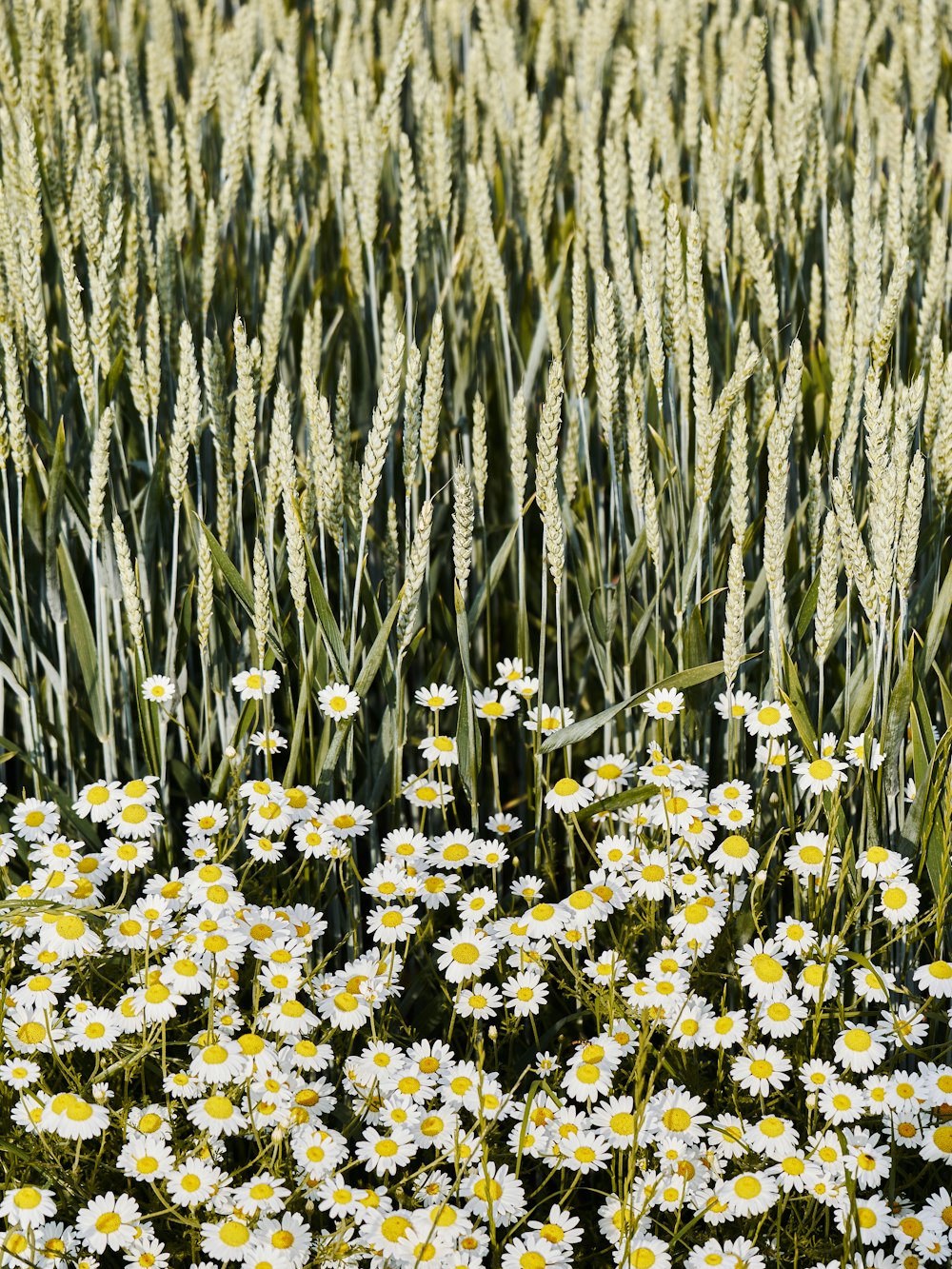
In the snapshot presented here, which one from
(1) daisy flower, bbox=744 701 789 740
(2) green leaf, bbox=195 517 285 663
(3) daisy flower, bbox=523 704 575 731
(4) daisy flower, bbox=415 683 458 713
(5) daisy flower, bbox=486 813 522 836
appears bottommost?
(5) daisy flower, bbox=486 813 522 836

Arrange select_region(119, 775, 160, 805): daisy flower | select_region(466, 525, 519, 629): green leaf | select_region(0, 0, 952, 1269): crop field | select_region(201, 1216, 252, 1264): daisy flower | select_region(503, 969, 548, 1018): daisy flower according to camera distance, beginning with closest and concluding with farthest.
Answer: select_region(201, 1216, 252, 1264): daisy flower → select_region(0, 0, 952, 1269): crop field → select_region(503, 969, 548, 1018): daisy flower → select_region(119, 775, 160, 805): daisy flower → select_region(466, 525, 519, 629): green leaf

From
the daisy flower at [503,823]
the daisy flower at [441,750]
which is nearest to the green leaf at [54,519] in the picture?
the daisy flower at [441,750]

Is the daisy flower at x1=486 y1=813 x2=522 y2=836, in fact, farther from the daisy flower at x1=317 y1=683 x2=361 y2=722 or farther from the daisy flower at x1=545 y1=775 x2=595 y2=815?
the daisy flower at x1=317 y1=683 x2=361 y2=722

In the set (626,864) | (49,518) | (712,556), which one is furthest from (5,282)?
(626,864)

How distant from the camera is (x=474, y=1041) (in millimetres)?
1414

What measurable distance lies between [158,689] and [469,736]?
1.42 ft

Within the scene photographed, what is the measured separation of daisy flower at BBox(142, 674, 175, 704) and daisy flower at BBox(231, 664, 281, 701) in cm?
9

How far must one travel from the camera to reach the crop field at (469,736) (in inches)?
52.8

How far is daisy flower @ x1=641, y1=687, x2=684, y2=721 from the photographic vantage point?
161 cm

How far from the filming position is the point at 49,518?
1.72 meters

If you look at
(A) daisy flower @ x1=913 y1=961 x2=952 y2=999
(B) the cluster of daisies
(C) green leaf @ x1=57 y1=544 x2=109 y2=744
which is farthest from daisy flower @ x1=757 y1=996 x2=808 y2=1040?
(C) green leaf @ x1=57 y1=544 x2=109 y2=744

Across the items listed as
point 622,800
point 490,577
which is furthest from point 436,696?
point 622,800

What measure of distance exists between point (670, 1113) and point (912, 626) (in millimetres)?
798

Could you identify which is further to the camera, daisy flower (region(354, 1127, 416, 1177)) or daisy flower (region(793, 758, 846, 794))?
daisy flower (region(793, 758, 846, 794))
